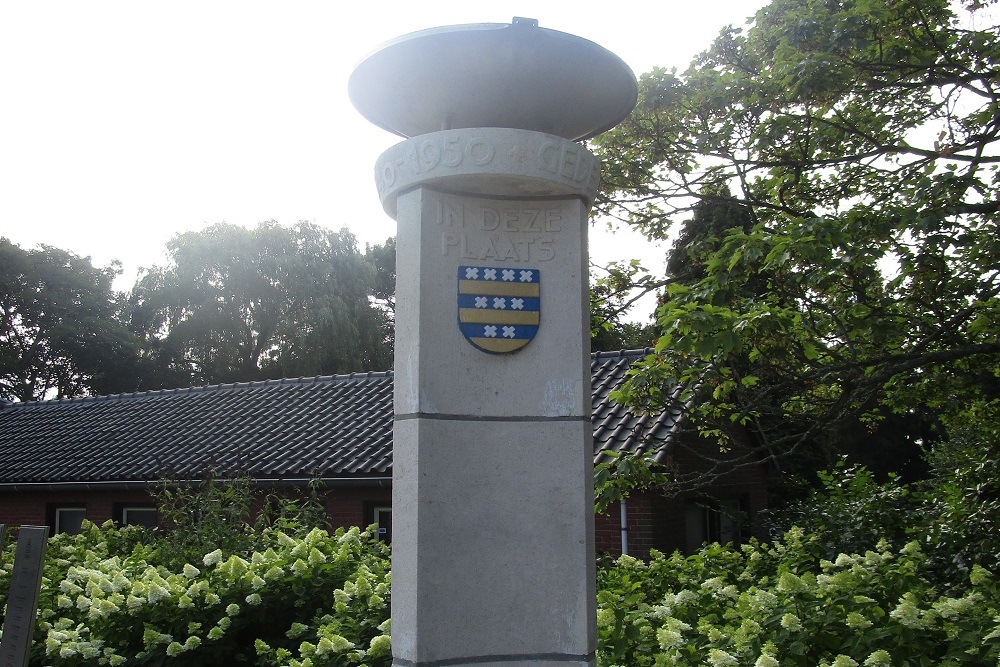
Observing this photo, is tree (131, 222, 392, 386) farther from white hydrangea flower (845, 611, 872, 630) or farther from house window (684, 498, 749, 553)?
white hydrangea flower (845, 611, 872, 630)

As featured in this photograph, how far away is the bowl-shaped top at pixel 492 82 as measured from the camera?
3514 mm

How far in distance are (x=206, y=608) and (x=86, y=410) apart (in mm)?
18780

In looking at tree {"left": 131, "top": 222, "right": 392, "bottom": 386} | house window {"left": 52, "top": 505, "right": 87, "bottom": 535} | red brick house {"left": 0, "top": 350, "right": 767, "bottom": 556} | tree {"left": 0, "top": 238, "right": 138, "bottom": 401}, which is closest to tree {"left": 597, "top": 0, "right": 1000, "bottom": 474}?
red brick house {"left": 0, "top": 350, "right": 767, "bottom": 556}

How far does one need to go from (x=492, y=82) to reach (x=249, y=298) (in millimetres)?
31925

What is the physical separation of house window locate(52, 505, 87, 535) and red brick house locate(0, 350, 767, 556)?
0.10ft

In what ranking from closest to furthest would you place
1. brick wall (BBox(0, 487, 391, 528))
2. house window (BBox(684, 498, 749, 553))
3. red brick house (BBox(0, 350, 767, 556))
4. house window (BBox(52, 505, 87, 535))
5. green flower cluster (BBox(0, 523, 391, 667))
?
green flower cluster (BBox(0, 523, 391, 667))
red brick house (BBox(0, 350, 767, 556))
house window (BBox(684, 498, 749, 553))
brick wall (BBox(0, 487, 391, 528))
house window (BBox(52, 505, 87, 535))

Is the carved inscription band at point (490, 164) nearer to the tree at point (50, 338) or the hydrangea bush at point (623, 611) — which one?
the hydrangea bush at point (623, 611)

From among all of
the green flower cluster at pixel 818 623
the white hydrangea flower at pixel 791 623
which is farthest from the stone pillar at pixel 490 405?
the white hydrangea flower at pixel 791 623

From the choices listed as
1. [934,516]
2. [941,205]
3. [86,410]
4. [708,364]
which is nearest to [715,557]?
[708,364]

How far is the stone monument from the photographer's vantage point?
3.41 metres

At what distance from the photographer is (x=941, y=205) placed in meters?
5.45

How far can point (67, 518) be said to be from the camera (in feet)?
59.0

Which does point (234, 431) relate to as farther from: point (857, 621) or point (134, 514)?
point (857, 621)

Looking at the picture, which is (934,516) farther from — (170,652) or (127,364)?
(127,364)
